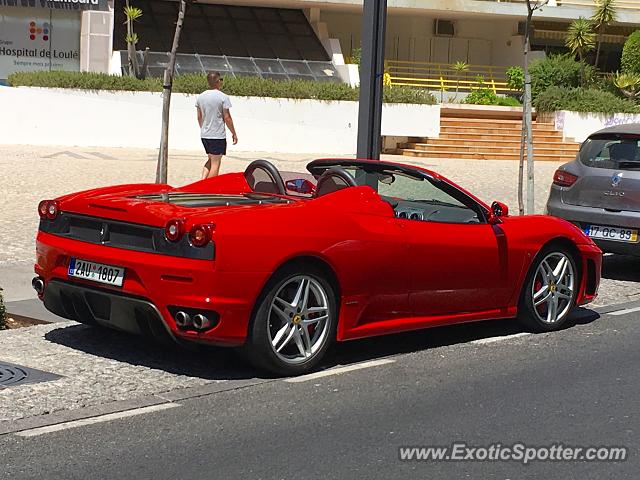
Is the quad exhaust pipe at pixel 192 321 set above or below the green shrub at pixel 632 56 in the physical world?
below

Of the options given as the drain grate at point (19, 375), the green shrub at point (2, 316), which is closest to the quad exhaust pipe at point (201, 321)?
the drain grate at point (19, 375)

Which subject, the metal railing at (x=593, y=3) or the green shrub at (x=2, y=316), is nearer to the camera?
the green shrub at (x=2, y=316)

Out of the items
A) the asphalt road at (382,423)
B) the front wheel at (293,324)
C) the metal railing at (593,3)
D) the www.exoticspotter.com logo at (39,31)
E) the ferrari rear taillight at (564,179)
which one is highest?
the metal railing at (593,3)

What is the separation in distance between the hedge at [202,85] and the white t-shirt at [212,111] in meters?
11.7

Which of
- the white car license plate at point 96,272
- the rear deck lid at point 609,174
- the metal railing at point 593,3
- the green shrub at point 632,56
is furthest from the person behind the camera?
the metal railing at point 593,3

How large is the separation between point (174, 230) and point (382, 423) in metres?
1.67

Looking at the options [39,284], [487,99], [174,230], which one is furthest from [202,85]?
[174,230]

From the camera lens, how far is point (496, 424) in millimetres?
6473

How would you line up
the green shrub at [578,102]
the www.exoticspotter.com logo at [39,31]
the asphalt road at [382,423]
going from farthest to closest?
the www.exoticspotter.com logo at [39,31]
the green shrub at [578,102]
the asphalt road at [382,423]

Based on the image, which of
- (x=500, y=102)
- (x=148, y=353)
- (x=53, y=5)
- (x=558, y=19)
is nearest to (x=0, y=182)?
(x=148, y=353)

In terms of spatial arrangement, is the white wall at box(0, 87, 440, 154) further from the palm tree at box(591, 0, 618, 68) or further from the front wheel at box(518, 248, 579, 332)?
the front wheel at box(518, 248, 579, 332)

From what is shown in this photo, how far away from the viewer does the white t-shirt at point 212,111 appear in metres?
17.5

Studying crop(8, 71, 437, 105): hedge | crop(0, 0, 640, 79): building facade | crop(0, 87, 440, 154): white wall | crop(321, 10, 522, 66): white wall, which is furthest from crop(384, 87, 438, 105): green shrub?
crop(321, 10, 522, 66): white wall

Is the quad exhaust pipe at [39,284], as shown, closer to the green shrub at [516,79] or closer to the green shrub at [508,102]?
the green shrub at [508,102]
